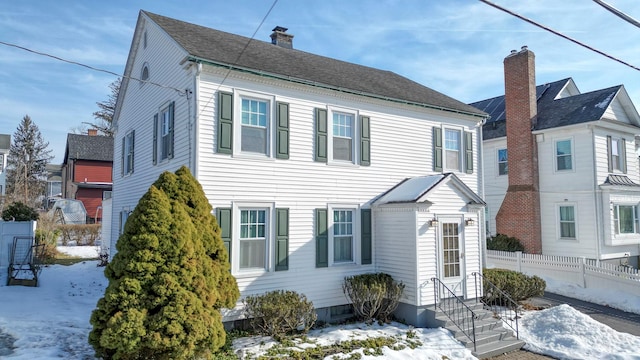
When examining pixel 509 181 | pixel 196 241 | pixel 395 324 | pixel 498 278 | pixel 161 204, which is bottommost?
pixel 395 324

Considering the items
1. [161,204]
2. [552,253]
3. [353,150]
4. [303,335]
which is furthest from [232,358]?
[552,253]

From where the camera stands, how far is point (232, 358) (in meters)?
7.98

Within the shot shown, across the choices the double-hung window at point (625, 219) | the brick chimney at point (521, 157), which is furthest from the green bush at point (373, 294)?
the double-hung window at point (625, 219)

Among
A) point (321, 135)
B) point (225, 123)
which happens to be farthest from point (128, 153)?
point (321, 135)

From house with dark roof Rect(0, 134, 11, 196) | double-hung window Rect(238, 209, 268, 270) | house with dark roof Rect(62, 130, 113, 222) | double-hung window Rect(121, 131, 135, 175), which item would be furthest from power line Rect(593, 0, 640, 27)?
house with dark roof Rect(62, 130, 113, 222)

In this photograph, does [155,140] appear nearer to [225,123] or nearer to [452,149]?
[225,123]

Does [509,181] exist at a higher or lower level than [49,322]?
higher

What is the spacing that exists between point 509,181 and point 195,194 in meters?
16.5

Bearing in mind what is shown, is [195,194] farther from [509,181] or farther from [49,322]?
[509,181]

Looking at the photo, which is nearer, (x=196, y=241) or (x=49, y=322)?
(x=196, y=241)

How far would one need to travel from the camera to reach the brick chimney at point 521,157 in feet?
62.5

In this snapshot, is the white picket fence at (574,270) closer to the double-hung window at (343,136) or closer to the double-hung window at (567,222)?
the double-hung window at (567,222)

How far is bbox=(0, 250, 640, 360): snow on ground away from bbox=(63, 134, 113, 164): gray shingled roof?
28715 mm

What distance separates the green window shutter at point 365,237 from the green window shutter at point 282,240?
96.1 inches
